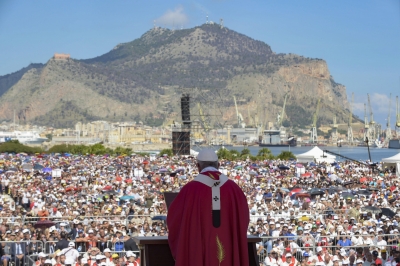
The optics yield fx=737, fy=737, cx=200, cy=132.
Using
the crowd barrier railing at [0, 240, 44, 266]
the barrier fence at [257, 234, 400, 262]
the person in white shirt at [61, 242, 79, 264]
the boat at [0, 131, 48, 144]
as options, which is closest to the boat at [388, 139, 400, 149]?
the boat at [0, 131, 48, 144]

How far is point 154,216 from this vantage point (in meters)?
15.4

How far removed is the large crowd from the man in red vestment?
16.2 ft

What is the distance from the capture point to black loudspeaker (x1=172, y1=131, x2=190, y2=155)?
2334 inches

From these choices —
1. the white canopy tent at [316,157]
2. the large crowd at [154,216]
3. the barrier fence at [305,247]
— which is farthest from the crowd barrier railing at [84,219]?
the white canopy tent at [316,157]

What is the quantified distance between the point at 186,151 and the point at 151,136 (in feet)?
458

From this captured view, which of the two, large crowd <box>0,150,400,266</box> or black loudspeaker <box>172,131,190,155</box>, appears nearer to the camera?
large crowd <box>0,150,400,266</box>

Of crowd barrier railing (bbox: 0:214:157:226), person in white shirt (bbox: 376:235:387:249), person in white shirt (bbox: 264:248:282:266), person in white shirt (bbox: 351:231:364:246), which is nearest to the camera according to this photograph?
person in white shirt (bbox: 264:248:282:266)

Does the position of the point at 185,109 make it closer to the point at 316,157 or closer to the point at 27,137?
the point at 316,157

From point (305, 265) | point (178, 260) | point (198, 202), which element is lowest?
point (305, 265)

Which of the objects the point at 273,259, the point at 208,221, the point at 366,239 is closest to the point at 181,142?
the point at 366,239

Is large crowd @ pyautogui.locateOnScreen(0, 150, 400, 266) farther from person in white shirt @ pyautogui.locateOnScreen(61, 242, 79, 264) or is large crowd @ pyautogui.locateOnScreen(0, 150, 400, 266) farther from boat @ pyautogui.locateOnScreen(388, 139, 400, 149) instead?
boat @ pyautogui.locateOnScreen(388, 139, 400, 149)

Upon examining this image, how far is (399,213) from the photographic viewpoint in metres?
17.0

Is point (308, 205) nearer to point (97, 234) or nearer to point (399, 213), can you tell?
point (399, 213)

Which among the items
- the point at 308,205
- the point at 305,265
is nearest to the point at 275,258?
the point at 305,265
